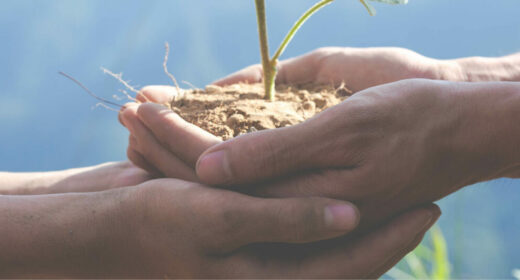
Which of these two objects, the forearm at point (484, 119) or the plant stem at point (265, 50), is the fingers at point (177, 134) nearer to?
the plant stem at point (265, 50)

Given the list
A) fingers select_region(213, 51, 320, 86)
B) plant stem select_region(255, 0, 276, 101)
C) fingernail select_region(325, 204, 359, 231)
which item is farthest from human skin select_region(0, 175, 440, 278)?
fingers select_region(213, 51, 320, 86)

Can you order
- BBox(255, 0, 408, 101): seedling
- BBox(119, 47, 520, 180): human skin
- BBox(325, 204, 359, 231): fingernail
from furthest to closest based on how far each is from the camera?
1. BBox(119, 47, 520, 180): human skin
2. BBox(255, 0, 408, 101): seedling
3. BBox(325, 204, 359, 231): fingernail

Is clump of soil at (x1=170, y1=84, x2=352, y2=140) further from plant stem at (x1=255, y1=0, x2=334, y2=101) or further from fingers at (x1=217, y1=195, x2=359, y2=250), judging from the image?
fingers at (x1=217, y1=195, x2=359, y2=250)

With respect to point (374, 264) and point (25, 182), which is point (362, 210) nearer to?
point (374, 264)

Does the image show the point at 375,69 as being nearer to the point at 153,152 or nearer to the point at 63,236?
the point at 153,152

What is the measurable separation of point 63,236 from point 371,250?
0.43 metres

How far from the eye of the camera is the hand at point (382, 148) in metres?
0.52

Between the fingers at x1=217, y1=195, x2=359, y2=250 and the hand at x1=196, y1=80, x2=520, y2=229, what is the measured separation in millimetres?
33

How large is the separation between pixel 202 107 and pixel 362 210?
352 millimetres

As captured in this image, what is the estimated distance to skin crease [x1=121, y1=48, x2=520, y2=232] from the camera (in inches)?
20.5

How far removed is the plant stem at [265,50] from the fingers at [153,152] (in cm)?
24

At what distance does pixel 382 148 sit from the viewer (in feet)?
1.73

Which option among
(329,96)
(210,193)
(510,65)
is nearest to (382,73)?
(329,96)

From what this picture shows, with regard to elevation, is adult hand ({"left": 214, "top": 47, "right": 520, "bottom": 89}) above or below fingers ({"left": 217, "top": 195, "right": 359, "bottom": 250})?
above
